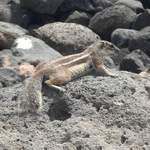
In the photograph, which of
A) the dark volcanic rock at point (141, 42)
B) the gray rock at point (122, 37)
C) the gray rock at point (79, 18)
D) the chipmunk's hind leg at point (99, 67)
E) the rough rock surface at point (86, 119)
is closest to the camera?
the rough rock surface at point (86, 119)

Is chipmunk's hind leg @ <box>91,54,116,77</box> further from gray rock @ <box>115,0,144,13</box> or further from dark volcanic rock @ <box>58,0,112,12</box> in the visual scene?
dark volcanic rock @ <box>58,0,112,12</box>

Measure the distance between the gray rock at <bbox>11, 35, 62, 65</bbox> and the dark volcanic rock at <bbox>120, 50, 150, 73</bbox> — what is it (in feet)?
6.75

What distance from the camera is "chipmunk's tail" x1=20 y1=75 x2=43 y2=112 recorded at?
278 inches

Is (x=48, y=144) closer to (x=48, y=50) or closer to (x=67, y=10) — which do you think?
(x=48, y=50)

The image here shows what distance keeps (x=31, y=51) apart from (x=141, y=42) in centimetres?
484

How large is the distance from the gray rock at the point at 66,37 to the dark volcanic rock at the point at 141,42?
4.17ft

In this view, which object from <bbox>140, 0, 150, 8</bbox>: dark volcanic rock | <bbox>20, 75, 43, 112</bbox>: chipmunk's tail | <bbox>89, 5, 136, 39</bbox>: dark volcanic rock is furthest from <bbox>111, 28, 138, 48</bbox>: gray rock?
<bbox>20, 75, 43, 112</bbox>: chipmunk's tail

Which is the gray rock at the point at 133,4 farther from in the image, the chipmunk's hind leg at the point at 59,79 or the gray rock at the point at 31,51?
the chipmunk's hind leg at the point at 59,79

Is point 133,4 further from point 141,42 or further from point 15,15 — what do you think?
point 15,15

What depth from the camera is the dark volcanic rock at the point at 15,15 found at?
22.9 metres

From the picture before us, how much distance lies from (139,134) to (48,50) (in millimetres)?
10248

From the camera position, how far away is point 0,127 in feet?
22.5

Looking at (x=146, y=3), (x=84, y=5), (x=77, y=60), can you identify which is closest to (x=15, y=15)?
(x=84, y=5)

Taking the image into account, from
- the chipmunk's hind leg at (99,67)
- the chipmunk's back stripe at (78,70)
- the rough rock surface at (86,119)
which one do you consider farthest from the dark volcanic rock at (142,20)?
the rough rock surface at (86,119)
